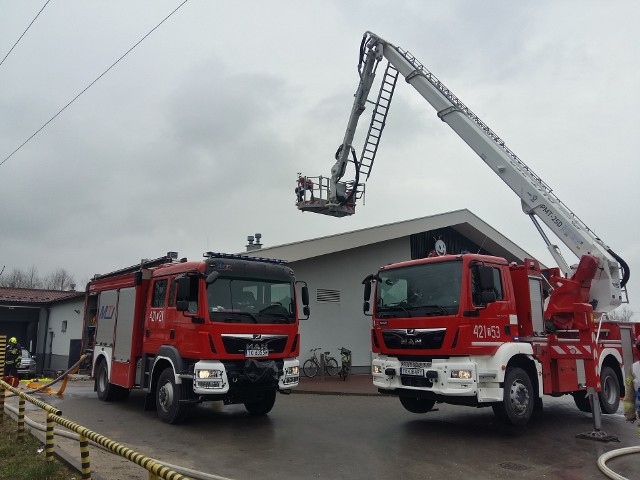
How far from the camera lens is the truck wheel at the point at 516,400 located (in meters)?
8.35

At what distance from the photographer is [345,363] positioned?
56.5 feet

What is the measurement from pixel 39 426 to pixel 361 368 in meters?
12.3

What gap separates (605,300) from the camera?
33.0ft

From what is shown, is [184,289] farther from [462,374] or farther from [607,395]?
[607,395]

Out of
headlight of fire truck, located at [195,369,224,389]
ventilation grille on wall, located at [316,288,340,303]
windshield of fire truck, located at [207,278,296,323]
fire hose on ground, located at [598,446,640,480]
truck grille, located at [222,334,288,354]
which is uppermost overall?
ventilation grille on wall, located at [316,288,340,303]

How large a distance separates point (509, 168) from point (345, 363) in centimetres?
862

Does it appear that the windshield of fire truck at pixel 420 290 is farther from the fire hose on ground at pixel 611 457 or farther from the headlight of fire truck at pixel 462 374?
the fire hose on ground at pixel 611 457

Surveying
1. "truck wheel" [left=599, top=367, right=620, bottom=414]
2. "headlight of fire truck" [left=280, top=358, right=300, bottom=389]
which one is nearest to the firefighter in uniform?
"headlight of fire truck" [left=280, top=358, right=300, bottom=389]

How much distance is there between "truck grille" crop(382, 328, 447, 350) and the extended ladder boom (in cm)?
387

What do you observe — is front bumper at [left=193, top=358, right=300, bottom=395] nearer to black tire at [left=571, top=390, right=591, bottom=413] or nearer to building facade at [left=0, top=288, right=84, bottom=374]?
black tire at [left=571, top=390, right=591, bottom=413]

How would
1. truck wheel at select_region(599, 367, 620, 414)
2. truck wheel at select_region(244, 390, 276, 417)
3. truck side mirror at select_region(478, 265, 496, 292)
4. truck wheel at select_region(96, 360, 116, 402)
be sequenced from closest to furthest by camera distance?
truck side mirror at select_region(478, 265, 496, 292) → truck wheel at select_region(244, 390, 276, 417) → truck wheel at select_region(599, 367, 620, 414) → truck wheel at select_region(96, 360, 116, 402)

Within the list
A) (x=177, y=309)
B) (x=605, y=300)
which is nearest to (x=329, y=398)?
(x=177, y=309)

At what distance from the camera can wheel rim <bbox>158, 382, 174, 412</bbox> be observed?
9148 millimetres

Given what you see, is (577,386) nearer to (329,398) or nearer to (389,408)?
(389,408)
